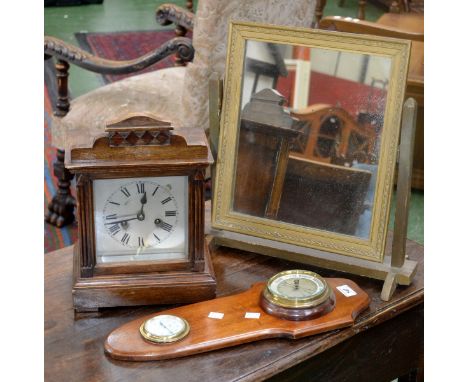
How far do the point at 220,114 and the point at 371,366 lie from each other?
0.63 metres

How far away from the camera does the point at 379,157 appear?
1601 mm

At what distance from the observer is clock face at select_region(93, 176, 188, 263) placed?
4.84 ft

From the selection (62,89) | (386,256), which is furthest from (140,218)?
(62,89)

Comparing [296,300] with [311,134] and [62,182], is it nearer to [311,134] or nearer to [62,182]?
[311,134]

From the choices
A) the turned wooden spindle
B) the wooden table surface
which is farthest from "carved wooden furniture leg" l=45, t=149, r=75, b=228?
the wooden table surface

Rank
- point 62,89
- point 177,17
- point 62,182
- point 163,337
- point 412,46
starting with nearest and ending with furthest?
point 163,337 → point 62,89 → point 62,182 → point 177,17 → point 412,46

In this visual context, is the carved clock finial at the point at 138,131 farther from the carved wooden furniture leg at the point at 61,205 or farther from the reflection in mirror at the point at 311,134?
the carved wooden furniture leg at the point at 61,205

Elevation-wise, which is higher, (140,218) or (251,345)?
(140,218)

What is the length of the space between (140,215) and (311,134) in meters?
0.40

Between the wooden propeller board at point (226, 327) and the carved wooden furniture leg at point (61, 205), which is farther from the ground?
the wooden propeller board at point (226, 327)

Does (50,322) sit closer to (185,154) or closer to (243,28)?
(185,154)

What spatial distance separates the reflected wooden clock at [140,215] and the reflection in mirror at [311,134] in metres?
0.21

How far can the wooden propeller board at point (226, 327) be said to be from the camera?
1.41 m

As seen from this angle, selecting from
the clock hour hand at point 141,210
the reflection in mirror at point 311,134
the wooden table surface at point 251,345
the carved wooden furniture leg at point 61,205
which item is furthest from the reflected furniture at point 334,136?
the carved wooden furniture leg at point 61,205
